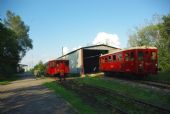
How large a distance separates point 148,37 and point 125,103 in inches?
1869

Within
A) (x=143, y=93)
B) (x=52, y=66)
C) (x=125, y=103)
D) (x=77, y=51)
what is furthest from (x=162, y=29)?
(x=125, y=103)

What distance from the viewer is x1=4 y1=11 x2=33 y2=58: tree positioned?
64.9 meters

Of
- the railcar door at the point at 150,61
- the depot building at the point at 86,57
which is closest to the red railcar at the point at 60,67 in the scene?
the depot building at the point at 86,57

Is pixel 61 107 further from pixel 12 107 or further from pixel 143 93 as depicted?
pixel 143 93

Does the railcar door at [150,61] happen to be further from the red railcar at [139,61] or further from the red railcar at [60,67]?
the red railcar at [60,67]

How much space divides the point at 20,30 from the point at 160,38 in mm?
36846

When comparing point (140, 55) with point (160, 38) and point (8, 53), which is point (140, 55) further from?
point (8, 53)

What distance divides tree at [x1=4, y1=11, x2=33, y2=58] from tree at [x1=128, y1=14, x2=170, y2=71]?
27.0 m

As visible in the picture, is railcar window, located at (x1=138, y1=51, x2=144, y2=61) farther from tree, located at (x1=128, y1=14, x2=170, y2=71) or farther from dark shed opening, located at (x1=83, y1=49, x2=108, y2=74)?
dark shed opening, located at (x1=83, y1=49, x2=108, y2=74)

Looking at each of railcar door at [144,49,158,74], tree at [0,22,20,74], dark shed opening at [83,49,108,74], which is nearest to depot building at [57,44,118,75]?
dark shed opening at [83,49,108,74]

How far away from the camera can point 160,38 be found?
44469mm

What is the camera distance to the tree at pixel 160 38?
35125mm

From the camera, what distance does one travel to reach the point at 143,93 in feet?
49.1

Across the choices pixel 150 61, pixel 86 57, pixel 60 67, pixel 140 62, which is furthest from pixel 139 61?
pixel 86 57
